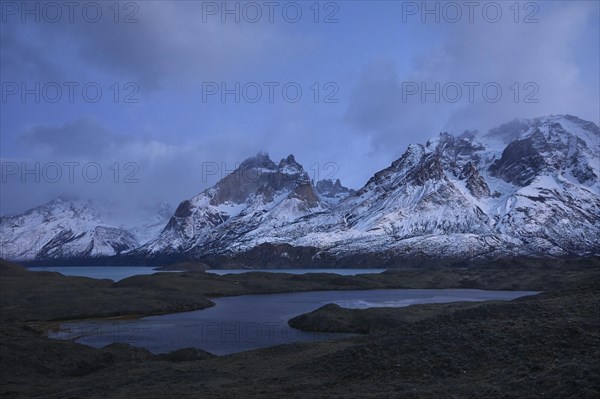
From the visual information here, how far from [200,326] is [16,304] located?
116 feet

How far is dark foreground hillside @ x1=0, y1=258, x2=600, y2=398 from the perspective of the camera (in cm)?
2112

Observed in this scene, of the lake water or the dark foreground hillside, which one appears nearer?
the dark foreground hillside

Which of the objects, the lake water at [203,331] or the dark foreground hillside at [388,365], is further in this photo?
the lake water at [203,331]

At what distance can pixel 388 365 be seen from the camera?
87.0ft

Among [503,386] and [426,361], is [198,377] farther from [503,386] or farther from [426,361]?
[503,386]

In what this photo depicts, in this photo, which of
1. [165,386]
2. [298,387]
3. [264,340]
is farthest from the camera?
[264,340]

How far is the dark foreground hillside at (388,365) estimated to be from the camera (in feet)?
69.3

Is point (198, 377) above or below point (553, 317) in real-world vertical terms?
below

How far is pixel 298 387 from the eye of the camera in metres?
25.1

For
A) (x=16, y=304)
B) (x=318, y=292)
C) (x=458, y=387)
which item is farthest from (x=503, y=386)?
(x=318, y=292)

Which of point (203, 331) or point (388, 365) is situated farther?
point (203, 331)

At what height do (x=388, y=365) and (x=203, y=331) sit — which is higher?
(x=388, y=365)

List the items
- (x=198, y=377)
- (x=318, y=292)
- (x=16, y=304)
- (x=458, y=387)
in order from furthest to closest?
(x=318, y=292) → (x=16, y=304) → (x=198, y=377) → (x=458, y=387)

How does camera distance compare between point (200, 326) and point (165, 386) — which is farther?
point (200, 326)
